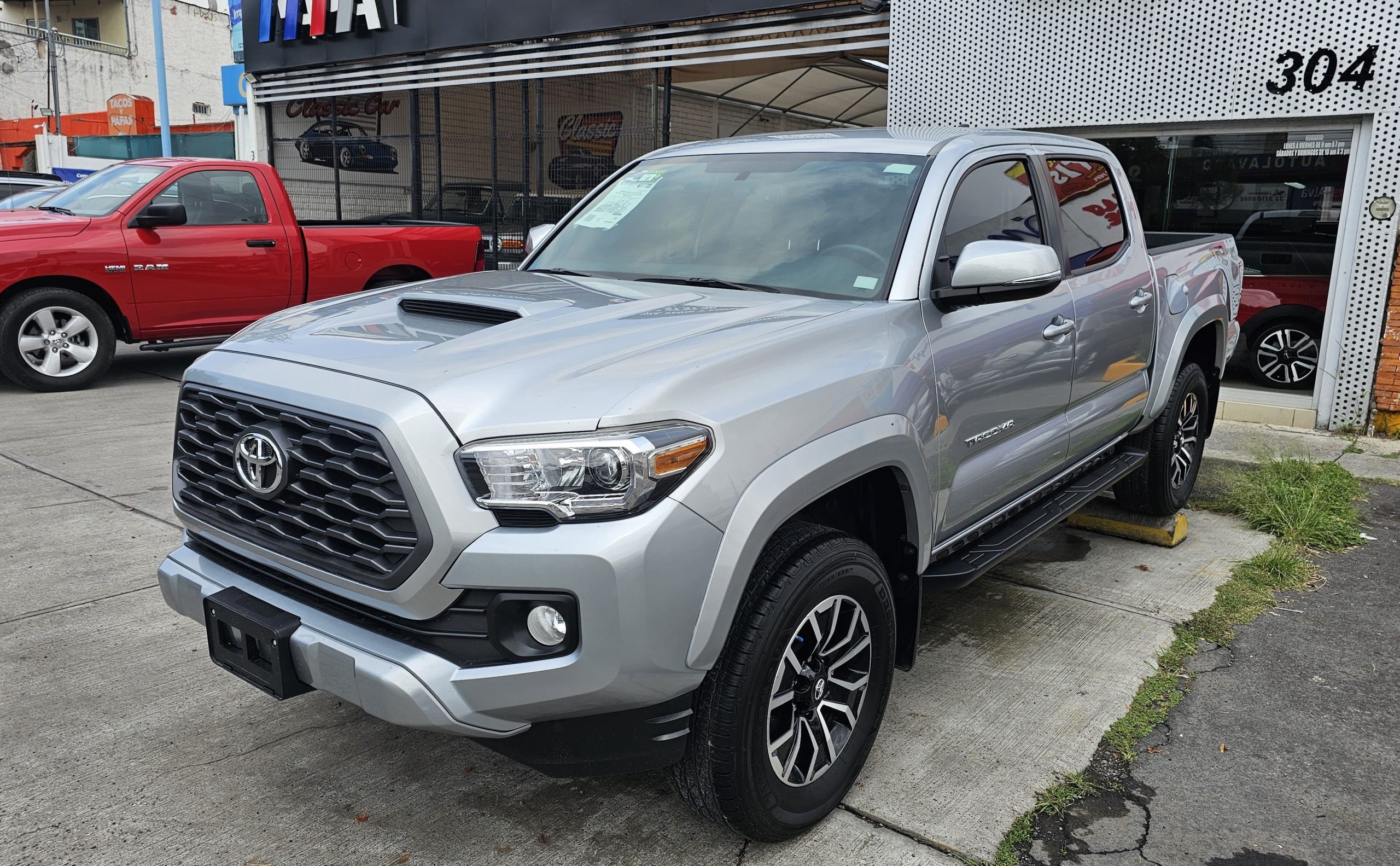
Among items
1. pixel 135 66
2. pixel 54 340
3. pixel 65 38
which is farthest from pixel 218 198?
pixel 135 66

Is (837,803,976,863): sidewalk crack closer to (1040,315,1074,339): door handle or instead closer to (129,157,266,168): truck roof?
(1040,315,1074,339): door handle

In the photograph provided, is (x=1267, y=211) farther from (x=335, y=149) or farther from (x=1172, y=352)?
(x=335, y=149)

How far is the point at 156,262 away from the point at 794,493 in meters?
7.85

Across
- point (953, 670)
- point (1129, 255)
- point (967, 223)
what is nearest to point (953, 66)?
point (1129, 255)

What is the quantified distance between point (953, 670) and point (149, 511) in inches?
162

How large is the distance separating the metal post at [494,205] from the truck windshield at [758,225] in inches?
366

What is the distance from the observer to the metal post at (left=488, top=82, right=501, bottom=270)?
1314cm

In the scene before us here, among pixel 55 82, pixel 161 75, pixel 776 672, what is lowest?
pixel 776 672

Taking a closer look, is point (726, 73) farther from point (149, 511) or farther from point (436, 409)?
point (436, 409)

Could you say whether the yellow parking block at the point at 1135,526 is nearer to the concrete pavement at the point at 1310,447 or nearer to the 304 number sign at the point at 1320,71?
the concrete pavement at the point at 1310,447

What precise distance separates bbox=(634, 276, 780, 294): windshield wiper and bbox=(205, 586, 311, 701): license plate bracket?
5.24 ft

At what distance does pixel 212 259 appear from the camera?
8891 millimetres

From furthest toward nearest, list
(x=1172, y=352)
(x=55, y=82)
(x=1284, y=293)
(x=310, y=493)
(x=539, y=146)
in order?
(x=55, y=82), (x=539, y=146), (x=1284, y=293), (x=1172, y=352), (x=310, y=493)

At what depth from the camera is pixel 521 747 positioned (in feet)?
7.75
